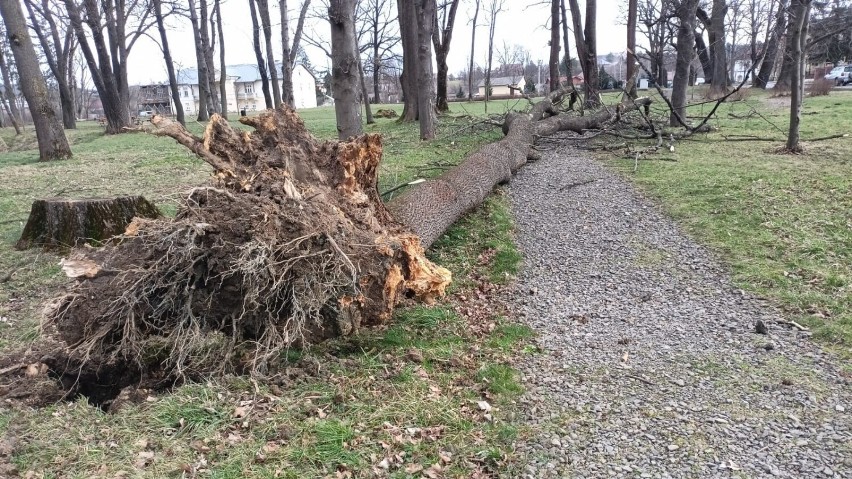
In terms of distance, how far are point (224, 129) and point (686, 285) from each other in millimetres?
4338

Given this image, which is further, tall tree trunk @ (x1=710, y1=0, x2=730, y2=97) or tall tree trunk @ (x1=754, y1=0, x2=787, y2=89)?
tall tree trunk @ (x1=710, y1=0, x2=730, y2=97)

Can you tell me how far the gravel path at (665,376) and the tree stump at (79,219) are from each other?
12.6ft

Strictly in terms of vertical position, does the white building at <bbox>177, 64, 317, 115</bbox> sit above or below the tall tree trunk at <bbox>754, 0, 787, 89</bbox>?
above

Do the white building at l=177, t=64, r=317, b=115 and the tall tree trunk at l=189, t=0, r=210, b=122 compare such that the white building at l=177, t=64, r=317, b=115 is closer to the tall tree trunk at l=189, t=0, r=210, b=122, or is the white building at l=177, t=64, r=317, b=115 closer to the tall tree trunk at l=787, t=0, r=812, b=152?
the tall tree trunk at l=189, t=0, r=210, b=122

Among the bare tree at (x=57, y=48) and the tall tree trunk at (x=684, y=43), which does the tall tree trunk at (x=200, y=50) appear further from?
the tall tree trunk at (x=684, y=43)

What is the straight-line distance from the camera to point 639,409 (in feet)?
10.4

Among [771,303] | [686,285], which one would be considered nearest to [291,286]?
[686,285]

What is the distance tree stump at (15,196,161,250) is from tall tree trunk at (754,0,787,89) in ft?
34.9

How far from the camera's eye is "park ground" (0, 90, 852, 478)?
2.71 m

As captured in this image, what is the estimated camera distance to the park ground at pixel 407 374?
2709mm

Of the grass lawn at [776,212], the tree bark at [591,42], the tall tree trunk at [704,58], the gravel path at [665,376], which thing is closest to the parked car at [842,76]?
the tall tree trunk at [704,58]

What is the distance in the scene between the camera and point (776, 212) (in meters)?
6.44

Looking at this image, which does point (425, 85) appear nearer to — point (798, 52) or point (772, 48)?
point (798, 52)

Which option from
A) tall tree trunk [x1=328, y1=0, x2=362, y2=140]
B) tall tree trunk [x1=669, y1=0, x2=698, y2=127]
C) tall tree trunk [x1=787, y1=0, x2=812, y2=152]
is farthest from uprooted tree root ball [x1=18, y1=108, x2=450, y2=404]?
tall tree trunk [x1=669, y1=0, x2=698, y2=127]
